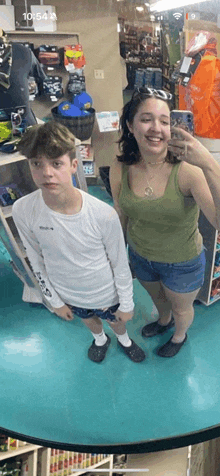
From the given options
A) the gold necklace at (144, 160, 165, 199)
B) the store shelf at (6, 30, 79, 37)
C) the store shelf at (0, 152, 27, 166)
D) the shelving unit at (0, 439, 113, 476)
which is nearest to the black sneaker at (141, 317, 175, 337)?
the gold necklace at (144, 160, 165, 199)

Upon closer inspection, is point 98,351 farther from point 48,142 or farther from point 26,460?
point 26,460

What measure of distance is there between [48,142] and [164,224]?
0.21 meters

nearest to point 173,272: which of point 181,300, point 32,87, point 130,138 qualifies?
point 181,300

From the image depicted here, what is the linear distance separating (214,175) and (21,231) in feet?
0.98

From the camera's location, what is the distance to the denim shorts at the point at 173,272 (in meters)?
0.70

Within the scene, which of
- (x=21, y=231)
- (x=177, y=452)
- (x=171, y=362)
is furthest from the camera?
(x=177, y=452)

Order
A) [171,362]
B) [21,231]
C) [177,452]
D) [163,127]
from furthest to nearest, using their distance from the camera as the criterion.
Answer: [177,452] → [171,362] → [21,231] → [163,127]

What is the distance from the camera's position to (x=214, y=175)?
1.81 feet

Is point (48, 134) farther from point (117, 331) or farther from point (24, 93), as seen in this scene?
point (117, 331)

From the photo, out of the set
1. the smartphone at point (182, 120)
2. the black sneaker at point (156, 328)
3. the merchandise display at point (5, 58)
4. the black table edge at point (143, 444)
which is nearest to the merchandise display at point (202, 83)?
the smartphone at point (182, 120)

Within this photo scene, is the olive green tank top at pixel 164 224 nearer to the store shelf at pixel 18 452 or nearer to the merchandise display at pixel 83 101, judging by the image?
the merchandise display at pixel 83 101

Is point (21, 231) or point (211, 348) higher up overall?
point (21, 231)

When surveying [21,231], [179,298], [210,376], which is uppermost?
[21,231]

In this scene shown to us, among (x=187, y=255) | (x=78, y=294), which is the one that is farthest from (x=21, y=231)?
(x=187, y=255)
